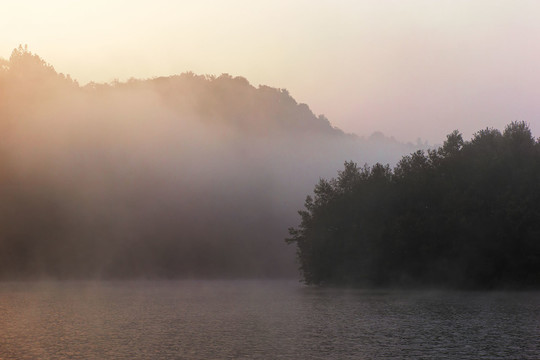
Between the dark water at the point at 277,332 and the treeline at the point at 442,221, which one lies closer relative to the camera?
the dark water at the point at 277,332

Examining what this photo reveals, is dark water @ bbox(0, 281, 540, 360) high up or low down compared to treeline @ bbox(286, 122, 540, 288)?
down

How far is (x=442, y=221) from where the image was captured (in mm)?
115750

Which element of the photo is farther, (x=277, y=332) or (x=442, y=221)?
(x=442, y=221)

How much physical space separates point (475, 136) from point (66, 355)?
3924 inches

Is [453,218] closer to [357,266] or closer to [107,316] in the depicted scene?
[357,266]

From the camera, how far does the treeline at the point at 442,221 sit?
355ft

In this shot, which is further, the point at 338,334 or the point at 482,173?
the point at 482,173

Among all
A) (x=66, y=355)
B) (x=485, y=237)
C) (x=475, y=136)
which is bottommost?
(x=66, y=355)

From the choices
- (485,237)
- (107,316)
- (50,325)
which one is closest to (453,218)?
(485,237)

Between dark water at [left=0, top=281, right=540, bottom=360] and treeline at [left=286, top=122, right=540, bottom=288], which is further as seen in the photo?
treeline at [left=286, top=122, right=540, bottom=288]

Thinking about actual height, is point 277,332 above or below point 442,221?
below

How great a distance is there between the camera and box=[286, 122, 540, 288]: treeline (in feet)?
355

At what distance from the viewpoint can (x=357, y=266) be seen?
436ft

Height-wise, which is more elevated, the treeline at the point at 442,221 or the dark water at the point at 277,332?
the treeline at the point at 442,221
